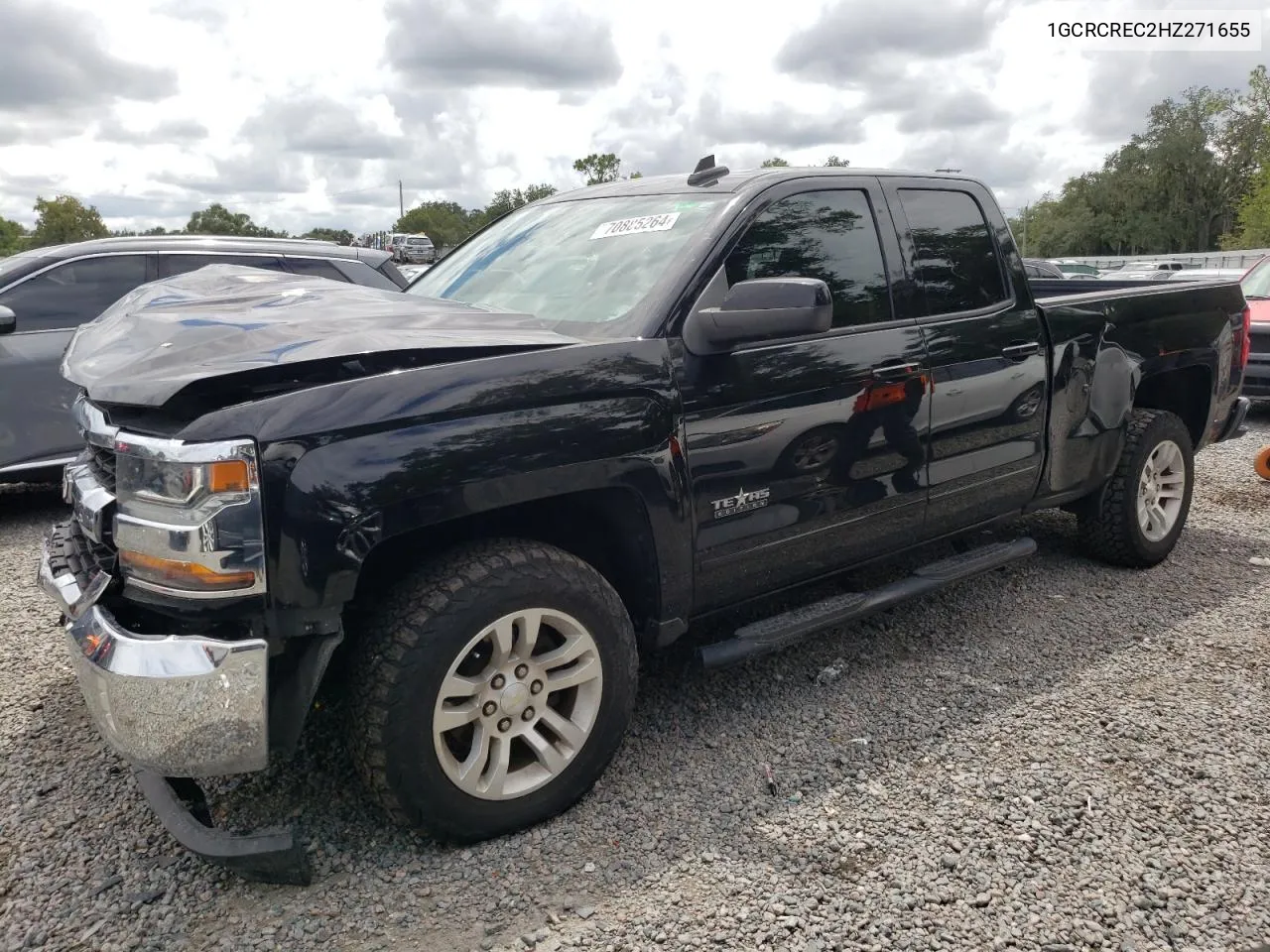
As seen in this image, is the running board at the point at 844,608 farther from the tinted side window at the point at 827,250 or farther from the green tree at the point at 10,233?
the green tree at the point at 10,233

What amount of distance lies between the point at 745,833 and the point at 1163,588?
304 cm

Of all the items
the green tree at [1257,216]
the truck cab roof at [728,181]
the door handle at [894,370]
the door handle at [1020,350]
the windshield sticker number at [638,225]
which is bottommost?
the door handle at [894,370]

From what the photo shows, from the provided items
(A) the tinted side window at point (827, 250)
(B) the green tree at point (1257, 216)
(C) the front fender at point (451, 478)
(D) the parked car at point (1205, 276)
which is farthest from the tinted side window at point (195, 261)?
(B) the green tree at point (1257, 216)

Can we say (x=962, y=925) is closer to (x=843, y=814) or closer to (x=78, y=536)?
(x=843, y=814)

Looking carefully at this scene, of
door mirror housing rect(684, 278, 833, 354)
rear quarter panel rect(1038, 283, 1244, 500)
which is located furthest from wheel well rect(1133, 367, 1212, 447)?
door mirror housing rect(684, 278, 833, 354)

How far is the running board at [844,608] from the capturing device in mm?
3182

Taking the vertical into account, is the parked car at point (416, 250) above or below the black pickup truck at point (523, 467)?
above

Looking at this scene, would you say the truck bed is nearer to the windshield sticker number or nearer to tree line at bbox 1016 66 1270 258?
the windshield sticker number

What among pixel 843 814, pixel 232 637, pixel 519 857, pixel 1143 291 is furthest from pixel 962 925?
pixel 1143 291

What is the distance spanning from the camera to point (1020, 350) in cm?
399

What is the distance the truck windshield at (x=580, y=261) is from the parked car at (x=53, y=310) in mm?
2309

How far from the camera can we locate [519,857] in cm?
265

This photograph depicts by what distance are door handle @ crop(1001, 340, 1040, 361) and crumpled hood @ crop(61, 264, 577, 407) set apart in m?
2.03

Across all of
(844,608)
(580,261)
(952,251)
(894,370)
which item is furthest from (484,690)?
(952,251)
